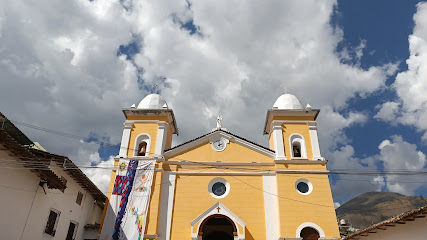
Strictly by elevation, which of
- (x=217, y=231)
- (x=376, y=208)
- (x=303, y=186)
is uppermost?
(x=376, y=208)

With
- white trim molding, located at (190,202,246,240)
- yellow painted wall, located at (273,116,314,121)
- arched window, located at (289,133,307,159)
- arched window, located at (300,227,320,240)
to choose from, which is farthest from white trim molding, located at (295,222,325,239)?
yellow painted wall, located at (273,116,314,121)

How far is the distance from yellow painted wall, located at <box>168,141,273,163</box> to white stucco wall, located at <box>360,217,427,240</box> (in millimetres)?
7921

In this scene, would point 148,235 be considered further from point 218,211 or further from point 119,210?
point 218,211

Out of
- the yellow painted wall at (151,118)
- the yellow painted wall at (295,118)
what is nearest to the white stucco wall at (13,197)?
the yellow painted wall at (151,118)

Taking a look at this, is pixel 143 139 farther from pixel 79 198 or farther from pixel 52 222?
pixel 52 222

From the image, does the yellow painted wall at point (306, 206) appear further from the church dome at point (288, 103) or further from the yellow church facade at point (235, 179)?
the church dome at point (288, 103)

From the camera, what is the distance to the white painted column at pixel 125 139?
17973mm

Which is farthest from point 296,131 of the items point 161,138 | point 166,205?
point 166,205

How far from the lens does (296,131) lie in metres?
18.5

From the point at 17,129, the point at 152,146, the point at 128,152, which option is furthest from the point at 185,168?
the point at 17,129

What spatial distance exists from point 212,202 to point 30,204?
8.63 meters

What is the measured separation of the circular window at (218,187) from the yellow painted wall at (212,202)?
19 centimetres

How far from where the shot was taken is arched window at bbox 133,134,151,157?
18.2 metres

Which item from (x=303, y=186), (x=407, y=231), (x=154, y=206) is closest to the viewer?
(x=407, y=231)
